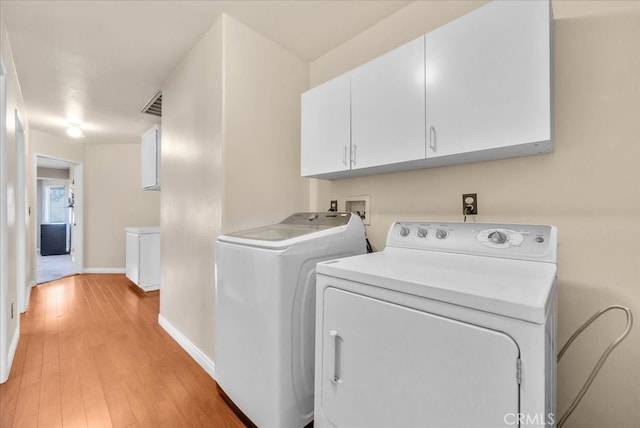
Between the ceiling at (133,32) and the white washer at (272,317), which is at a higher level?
the ceiling at (133,32)

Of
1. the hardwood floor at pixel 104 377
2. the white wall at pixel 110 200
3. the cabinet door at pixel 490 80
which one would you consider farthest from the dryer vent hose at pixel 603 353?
the white wall at pixel 110 200

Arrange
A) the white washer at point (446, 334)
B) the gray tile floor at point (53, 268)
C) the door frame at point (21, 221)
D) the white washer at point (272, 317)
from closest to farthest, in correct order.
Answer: the white washer at point (446, 334) → the white washer at point (272, 317) → the door frame at point (21, 221) → the gray tile floor at point (53, 268)

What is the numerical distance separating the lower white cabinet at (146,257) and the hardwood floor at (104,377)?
802 mm

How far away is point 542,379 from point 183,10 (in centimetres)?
238

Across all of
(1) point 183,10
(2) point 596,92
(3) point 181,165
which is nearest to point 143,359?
(3) point 181,165

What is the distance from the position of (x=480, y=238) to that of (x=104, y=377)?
2390mm

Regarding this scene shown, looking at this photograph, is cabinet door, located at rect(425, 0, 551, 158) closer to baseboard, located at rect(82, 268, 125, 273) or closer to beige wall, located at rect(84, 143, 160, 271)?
beige wall, located at rect(84, 143, 160, 271)

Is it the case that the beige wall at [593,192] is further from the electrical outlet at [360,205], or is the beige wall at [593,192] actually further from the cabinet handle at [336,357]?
the cabinet handle at [336,357]

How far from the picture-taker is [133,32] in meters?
1.93

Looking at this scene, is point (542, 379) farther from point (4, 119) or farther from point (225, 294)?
point (4, 119)

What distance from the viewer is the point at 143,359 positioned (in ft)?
6.79

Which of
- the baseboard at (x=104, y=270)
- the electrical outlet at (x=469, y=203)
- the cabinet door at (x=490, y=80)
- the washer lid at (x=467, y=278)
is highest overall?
the cabinet door at (x=490, y=80)

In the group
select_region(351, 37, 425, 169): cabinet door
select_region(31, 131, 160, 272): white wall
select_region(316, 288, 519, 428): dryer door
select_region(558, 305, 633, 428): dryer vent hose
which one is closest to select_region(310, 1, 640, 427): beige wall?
select_region(558, 305, 633, 428): dryer vent hose

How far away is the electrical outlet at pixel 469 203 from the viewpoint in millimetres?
1397
